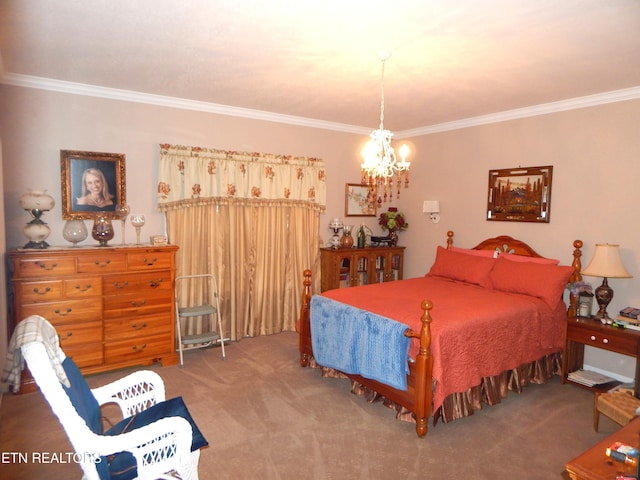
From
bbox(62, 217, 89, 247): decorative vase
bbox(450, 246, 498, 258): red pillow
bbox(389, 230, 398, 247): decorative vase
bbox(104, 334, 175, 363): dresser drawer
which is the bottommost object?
bbox(104, 334, 175, 363): dresser drawer

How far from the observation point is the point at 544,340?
3.67 metres

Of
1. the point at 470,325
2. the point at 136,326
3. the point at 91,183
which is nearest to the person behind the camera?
the point at 470,325

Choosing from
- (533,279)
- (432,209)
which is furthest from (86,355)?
(432,209)

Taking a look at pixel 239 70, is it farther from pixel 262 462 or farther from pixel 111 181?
pixel 262 462

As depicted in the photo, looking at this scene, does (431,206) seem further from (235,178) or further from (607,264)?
(235,178)

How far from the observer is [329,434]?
2.89 metres

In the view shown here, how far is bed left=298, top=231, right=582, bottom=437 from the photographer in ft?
9.59

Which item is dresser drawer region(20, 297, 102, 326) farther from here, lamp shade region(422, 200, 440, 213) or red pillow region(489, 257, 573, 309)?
lamp shade region(422, 200, 440, 213)

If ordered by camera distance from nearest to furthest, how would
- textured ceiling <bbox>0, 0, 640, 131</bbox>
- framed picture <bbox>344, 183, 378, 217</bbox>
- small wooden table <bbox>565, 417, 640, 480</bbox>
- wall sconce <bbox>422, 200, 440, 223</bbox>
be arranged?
small wooden table <bbox>565, 417, 640, 480</bbox>
textured ceiling <bbox>0, 0, 640, 131</bbox>
wall sconce <bbox>422, 200, 440, 223</bbox>
framed picture <bbox>344, 183, 378, 217</bbox>

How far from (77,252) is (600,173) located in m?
5.03

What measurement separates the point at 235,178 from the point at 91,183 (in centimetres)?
152

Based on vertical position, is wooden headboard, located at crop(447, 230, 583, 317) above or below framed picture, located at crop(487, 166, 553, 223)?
below

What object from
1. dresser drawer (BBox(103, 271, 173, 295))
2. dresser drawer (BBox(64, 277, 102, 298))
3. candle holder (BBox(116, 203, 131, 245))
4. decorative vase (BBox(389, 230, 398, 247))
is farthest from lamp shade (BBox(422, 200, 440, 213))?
dresser drawer (BBox(64, 277, 102, 298))

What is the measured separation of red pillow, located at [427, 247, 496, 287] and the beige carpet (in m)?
1.22
